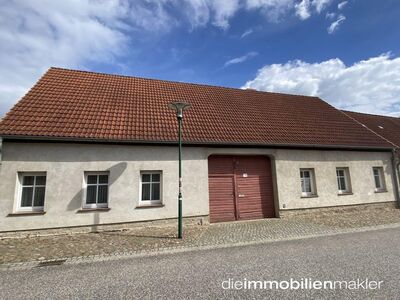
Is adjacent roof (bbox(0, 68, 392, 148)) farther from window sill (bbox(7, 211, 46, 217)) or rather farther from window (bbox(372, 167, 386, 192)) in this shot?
window sill (bbox(7, 211, 46, 217))

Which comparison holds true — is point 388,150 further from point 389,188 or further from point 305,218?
point 305,218

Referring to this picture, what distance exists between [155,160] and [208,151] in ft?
7.23

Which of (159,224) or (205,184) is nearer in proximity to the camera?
(159,224)

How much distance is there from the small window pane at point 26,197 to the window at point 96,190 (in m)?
1.77

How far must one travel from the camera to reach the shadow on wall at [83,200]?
843cm

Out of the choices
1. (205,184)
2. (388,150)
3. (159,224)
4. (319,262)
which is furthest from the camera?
(388,150)

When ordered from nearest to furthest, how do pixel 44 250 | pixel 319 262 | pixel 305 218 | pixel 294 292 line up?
pixel 294 292 → pixel 319 262 → pixel 44 250 → pixel 305 218

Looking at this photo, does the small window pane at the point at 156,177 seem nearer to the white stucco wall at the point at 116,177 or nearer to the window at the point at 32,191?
the white stucco wall at the point at 116,177

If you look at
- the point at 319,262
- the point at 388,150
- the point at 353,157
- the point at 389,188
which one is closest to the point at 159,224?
the point at 319,262

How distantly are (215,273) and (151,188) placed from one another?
5.29 metres

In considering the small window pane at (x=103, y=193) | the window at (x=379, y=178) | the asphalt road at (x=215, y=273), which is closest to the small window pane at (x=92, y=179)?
the small window pane at (x=103, y=193)

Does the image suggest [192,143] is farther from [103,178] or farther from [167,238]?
[167,238]

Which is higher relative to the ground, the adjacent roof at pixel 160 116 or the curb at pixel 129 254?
the adjacent roof at pixel 160 116

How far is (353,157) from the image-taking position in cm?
1260
